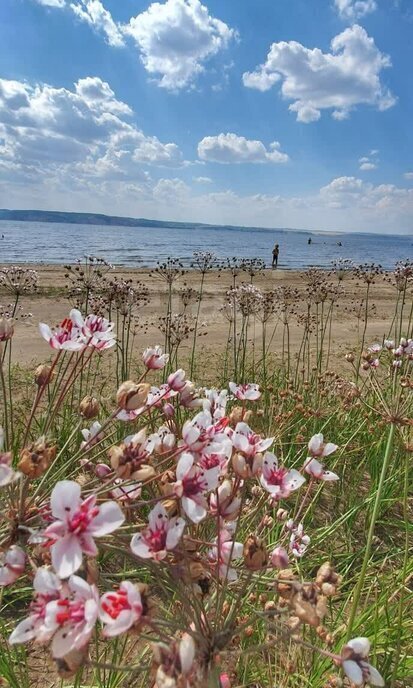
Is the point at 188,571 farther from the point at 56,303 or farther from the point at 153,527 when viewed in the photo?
the point at 56,303

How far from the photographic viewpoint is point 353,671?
0.99 m

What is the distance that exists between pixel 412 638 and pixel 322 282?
4367 mm

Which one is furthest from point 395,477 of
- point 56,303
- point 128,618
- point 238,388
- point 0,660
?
point 56,303

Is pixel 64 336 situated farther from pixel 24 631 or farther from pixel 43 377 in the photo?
pixel 24 631

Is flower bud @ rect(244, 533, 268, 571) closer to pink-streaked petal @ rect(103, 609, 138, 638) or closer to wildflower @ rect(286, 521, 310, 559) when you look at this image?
pink-streaked petal @ rect(103, 609, 138, 638)

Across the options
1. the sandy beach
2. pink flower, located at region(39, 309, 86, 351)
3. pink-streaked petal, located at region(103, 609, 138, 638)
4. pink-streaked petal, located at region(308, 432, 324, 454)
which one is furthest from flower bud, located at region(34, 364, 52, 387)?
the sandy beach

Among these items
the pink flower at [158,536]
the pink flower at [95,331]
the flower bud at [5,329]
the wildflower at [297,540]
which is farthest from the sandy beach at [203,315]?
the pink flower at [158,536]

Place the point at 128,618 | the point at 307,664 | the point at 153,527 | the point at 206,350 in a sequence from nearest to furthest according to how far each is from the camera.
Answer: the point at 128,618 → the point at 153,527 → the point at 307,664 → the point at 206,350

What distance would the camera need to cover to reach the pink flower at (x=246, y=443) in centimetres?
125

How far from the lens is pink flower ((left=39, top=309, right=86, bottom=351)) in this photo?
1.36m

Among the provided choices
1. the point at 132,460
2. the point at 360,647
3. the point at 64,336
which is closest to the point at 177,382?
the point at 64,336

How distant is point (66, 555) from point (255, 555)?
0.45 meters

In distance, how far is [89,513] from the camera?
913mm

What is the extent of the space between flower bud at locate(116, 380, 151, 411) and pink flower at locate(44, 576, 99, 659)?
0.51 metres
